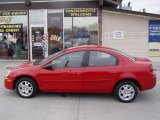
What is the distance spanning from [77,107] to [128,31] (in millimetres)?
10473

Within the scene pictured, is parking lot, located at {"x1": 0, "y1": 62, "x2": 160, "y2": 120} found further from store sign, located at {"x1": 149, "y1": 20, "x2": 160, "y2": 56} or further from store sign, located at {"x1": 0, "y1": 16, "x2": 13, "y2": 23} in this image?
store sign, located at {"x1": 0, "y1": 16, "x2": 13, "y2": 23}

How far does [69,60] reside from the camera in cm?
768

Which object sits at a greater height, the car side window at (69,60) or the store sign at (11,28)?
the store sign at (11,28)

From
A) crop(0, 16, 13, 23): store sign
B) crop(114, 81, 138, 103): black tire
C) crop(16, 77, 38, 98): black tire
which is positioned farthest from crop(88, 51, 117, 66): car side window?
crop(0, 16, 13, 23): store sign

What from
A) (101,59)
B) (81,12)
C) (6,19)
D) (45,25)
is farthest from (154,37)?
(101,59)

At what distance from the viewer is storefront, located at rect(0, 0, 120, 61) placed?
16406 millimetres


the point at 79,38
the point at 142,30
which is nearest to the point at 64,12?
the point at 79,38

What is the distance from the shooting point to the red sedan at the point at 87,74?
7.43 meters

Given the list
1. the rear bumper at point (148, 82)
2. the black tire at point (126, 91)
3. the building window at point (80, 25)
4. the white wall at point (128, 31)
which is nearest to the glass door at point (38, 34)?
the building window at point (80, 25)

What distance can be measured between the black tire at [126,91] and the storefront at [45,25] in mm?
9274

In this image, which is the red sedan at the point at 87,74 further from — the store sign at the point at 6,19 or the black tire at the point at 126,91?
the store sign at the point at 6,19

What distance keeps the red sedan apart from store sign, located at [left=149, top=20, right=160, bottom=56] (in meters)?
9.17

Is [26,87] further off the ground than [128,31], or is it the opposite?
[128,31]

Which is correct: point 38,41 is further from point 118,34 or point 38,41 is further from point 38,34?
point 118,34
